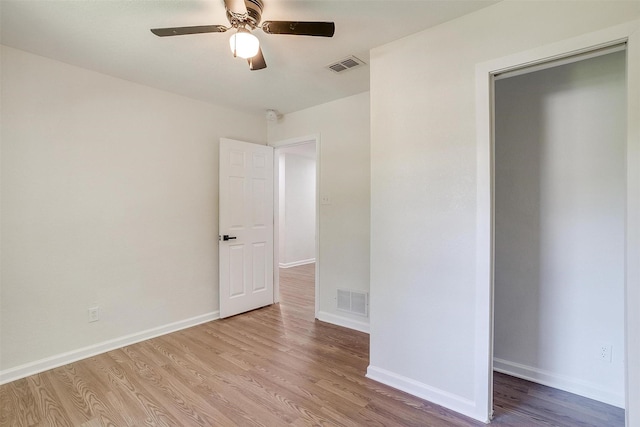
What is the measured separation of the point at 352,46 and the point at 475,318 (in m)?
2.14

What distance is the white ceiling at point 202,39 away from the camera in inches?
72.1

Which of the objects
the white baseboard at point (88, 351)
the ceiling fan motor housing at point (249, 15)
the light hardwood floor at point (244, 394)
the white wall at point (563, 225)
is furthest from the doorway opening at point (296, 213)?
the ceiling fan motor housing at point (249, 15)

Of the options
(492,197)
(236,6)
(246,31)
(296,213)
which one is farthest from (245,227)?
(296,213)

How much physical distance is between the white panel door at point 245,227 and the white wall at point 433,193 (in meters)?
1.97

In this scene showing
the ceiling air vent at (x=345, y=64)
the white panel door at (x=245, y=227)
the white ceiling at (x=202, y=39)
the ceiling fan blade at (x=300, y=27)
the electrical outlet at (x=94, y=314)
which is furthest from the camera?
the white panel door at (x=245, y=227)

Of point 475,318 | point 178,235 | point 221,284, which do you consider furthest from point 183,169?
point 475,318

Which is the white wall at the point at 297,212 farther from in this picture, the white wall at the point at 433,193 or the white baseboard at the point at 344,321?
the white wall at the point at 433,193

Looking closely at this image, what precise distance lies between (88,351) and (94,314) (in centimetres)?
32

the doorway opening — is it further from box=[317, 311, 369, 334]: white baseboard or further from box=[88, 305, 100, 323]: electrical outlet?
box=[88, 305, 100, 323]: electrical outlet

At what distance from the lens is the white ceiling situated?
183 cm

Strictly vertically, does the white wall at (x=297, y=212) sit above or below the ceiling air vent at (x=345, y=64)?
below

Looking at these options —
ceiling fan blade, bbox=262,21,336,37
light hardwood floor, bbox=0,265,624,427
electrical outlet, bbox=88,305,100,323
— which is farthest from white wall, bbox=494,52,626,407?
electrical outlet, bbox=88,305,100,323

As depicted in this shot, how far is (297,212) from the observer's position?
279 inches

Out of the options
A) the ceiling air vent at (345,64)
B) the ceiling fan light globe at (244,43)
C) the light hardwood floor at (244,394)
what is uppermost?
the ceiling air vent at (345,64)
